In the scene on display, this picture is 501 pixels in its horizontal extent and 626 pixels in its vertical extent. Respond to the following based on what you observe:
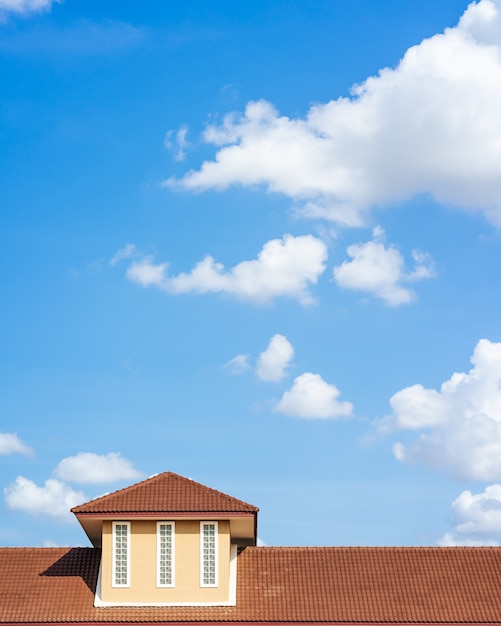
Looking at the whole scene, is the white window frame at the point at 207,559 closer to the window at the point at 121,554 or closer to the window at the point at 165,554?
the window at the point at 165,554

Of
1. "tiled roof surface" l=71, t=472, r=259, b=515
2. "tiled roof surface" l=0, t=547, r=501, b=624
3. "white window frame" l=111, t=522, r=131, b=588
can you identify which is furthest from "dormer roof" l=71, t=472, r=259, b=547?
→ "tiled roof surface" l=0, t=547, r=501, b=624

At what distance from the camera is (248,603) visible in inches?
1191

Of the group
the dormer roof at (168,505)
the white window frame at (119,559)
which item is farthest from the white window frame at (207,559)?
the white window frame at (119,559)

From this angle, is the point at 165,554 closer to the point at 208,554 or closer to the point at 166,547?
the point at 166,547

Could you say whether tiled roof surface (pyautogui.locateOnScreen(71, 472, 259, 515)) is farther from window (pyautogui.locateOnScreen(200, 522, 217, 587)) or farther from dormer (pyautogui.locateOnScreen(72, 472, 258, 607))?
window (pyautogui.locateOnScreen(200, 522, 217, 587))

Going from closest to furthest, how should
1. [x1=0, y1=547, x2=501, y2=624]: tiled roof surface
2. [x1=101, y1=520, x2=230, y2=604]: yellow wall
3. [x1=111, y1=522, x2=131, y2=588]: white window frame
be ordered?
[x1=0, y1=547, x2=501, y2=624]: tiled roof surface, [x1=101, y1=520, x2=230, y2=604]: yellow wall, [x1=111, y1=522, x2=131, y2=588]: white window frame

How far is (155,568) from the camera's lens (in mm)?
30484

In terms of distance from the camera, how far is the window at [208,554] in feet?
99.8

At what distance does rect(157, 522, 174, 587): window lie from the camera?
30406 mm

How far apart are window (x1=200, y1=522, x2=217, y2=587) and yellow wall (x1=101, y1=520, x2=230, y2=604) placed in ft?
0.39

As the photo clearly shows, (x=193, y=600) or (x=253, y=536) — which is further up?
(x=253, y=536)

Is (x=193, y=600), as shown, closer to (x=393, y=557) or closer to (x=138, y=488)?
(x=138, y=488)

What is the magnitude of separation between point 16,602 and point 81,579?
6.63 feet

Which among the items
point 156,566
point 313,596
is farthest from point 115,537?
point 313,596
